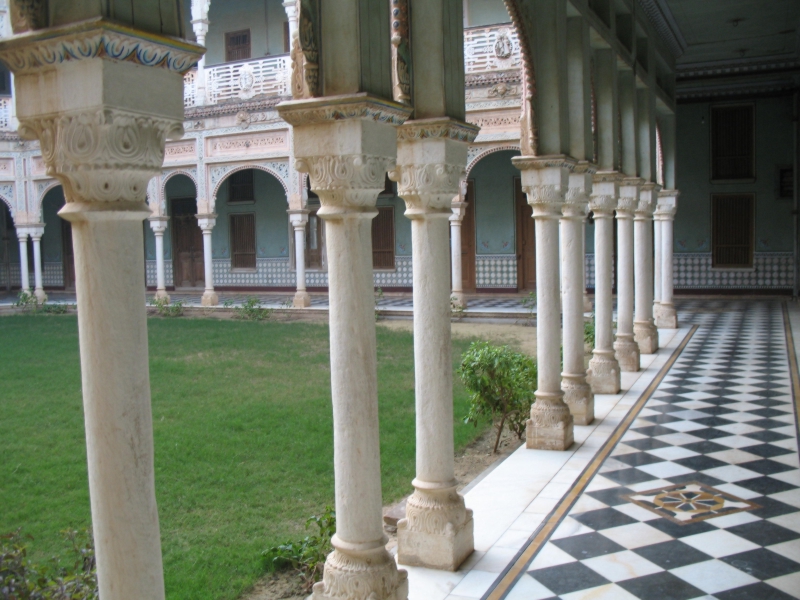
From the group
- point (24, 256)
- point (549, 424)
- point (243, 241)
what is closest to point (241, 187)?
point (243, 241)

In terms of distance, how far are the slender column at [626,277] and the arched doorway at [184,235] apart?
14.9 m

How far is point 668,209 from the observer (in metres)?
13.0

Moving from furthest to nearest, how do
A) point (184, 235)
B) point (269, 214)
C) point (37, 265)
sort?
point (184, 235), point (269, 214), point (37, 265)

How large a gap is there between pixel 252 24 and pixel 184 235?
6.10 m

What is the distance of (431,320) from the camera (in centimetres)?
Answer: 404

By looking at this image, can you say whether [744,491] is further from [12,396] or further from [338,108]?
[12,396]

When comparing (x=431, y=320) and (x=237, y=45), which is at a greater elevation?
(x=237, y=45)

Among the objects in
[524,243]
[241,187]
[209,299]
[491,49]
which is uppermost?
[491,49]

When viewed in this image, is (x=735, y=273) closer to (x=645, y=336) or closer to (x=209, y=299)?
(x=645, y=336)

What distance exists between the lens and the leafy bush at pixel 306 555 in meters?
4.08

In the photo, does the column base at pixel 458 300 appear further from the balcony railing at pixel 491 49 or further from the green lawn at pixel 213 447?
the balcony railing at pixel 491 49

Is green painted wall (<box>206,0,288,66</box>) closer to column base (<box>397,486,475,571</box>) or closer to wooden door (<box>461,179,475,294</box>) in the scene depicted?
wooden door (<box>461,179,475,294</box>)

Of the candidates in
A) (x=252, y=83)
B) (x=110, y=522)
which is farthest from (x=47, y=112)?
(x=252, y=83)

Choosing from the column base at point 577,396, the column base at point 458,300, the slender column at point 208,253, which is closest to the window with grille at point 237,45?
the slender column at point 208,253
